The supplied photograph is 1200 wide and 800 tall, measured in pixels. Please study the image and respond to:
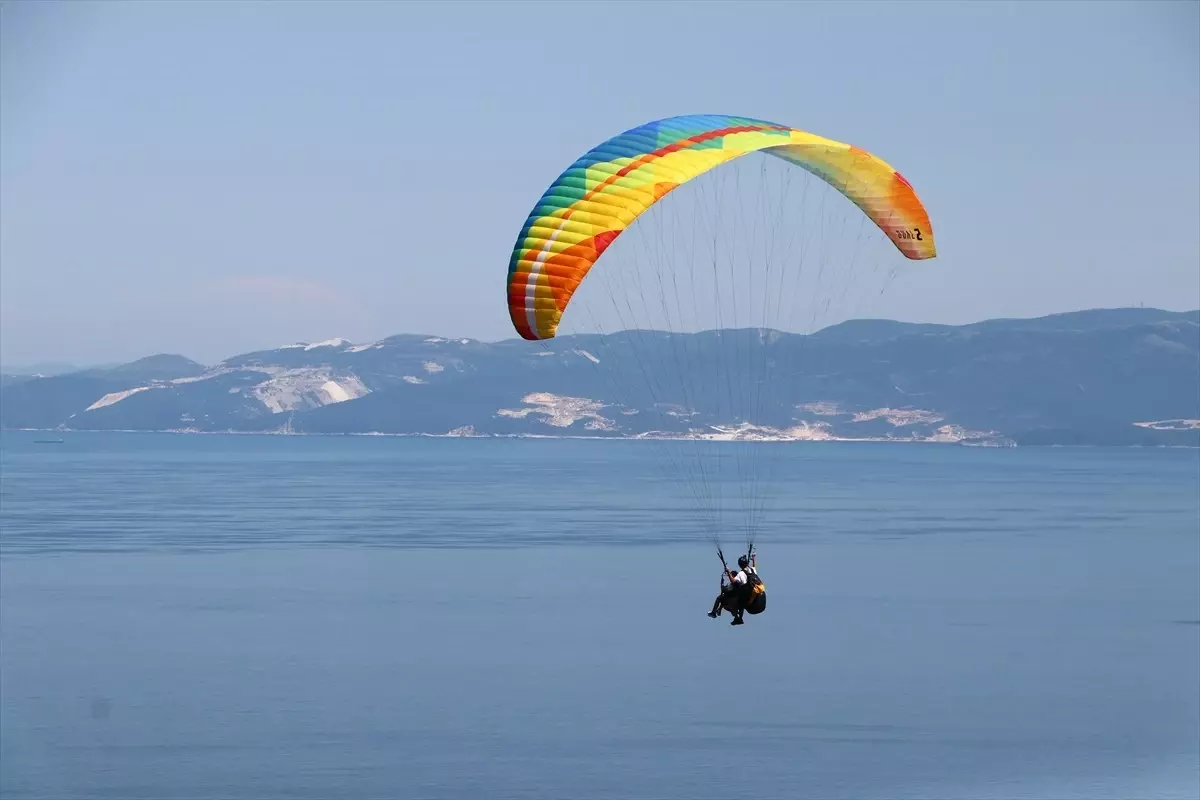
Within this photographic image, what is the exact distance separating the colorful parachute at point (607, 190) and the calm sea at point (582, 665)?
734 inches

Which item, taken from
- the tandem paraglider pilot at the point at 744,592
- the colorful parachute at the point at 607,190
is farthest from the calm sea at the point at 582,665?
the colorful parachute at the point at 607,190

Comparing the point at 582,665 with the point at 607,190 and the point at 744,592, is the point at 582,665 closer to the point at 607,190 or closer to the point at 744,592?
the point at 744,592

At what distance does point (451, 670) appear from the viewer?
5366cm

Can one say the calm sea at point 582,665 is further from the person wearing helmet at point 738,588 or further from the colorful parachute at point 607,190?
the colorful parachute at point 607,190

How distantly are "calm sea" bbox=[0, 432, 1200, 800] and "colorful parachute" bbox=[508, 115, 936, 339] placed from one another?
61.2 feet

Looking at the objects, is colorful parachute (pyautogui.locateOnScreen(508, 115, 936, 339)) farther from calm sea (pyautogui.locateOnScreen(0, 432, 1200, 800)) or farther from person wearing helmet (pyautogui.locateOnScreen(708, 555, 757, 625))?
calm sea (pyautogui.locateOnScreen(0, 432, 1200, 800))

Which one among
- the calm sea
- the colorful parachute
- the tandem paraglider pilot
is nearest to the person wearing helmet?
the tandem paraglider pilot

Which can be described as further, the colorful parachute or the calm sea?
the calm sea

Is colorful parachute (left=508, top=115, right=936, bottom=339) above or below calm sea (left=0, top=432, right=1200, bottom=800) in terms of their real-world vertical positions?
above

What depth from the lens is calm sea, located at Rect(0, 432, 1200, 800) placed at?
140ft

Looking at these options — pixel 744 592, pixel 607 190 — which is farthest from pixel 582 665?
pixel 607 190

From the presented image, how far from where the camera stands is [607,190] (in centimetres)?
2628

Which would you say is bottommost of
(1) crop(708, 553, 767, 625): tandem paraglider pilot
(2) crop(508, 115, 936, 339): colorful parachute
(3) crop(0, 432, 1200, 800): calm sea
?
(3) crop(0, 432, 1200, 800): calm sea

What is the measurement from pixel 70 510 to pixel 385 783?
82310 mm
